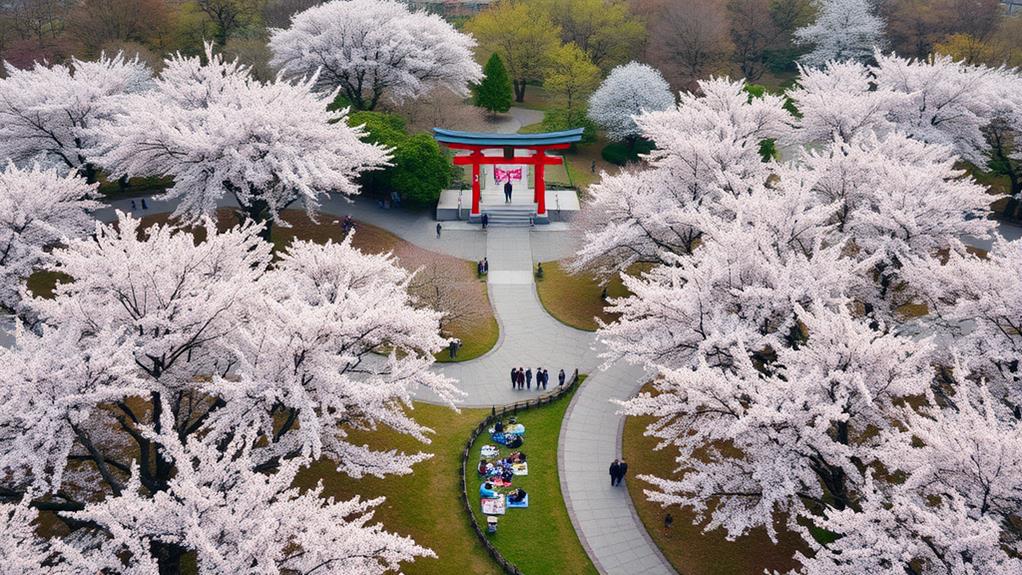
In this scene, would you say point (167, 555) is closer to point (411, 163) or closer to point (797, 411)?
point (797, 411)

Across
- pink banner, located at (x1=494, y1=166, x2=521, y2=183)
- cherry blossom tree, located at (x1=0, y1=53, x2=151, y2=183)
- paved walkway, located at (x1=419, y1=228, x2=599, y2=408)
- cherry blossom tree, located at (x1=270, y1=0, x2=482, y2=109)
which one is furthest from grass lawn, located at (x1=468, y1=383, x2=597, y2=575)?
cherry blossom tree, located at (x1=270, y1=0, x2=482, y2=109)

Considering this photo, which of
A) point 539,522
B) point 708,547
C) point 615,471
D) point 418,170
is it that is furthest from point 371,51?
point 708,547

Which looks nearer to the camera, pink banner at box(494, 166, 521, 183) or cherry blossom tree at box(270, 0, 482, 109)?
pink banner at box(494, 166, 521, 183)

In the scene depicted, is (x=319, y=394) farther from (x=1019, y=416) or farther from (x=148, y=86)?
(x=148, y=86)

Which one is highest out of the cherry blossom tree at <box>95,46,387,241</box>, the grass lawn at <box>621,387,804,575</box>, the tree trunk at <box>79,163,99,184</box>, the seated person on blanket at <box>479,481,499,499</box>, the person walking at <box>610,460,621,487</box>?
the cherry blossom tree at <box>95,46,387,241</box>

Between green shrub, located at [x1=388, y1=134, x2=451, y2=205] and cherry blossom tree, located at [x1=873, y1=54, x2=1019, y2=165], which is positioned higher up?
cherry blossom tree, located at [x1=873, y1=54, x2=1019, y2=165]

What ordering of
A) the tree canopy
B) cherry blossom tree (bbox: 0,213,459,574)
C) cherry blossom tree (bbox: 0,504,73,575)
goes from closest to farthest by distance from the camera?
cherry blossom tree (bbox: 0,504,73,575)
cherry blossom tree (bbox: 0,213,459,574)
the tree canopy

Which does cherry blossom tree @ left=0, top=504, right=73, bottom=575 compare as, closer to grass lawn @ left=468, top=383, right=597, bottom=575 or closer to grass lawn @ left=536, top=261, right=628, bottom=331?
grass lawn @ left=468, top=383, right=597, bottom=575
